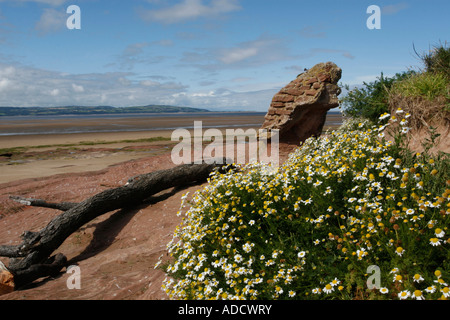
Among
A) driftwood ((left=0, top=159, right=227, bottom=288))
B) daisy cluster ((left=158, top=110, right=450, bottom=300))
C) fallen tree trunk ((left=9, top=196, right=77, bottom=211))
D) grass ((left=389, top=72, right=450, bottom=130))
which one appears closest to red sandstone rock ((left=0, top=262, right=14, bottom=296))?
driftwood ((left=0, top=159, right=227, bottom=288))

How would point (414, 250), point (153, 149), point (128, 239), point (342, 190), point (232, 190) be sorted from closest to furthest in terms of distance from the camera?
point (414, 250) → point (342, 190) → point (232, 190) → point (128, 239) → point (153, 149)

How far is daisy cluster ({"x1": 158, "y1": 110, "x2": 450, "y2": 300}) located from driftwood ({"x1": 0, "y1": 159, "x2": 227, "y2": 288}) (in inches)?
86.2

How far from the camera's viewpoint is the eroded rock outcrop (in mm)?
10906

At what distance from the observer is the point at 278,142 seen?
11.6 meters

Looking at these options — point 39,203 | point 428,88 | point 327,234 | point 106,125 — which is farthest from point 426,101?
point 106,125

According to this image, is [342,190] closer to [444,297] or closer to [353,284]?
[353,284]

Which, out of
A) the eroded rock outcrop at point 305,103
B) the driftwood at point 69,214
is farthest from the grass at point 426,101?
the driftwood at point 69,214

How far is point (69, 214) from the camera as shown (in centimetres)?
759

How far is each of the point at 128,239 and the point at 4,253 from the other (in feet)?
8.15

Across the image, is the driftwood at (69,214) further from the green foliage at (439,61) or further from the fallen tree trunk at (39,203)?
the green foliage at (439,61)

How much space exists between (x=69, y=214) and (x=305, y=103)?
7.63m

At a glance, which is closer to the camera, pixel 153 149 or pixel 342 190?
pixel 342 190

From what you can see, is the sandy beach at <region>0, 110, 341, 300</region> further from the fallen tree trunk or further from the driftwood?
the fallen tree trunk
